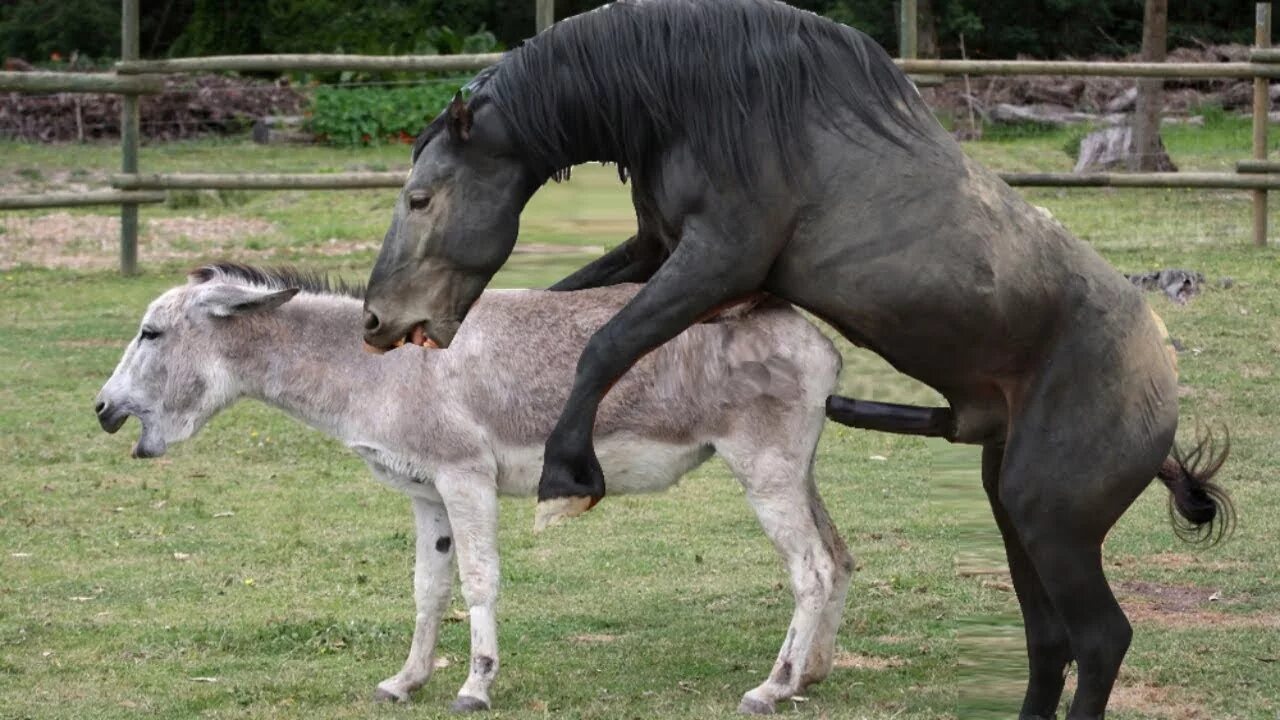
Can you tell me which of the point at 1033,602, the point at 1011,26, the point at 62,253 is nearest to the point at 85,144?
the point at 62,253

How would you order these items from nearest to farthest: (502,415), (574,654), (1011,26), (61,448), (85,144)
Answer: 1. (502,415)
2. (574,654)
3. (61,448)
4. (85,144)
5. (1011,26)

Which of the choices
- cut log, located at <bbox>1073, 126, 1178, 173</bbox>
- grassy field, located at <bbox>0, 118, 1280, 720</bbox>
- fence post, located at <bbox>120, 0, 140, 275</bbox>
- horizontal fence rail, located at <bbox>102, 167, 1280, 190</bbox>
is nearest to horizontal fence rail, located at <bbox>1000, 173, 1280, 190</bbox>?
horizontal fence rail, located at <bbox>102, 167, 1280, 190</bbox>

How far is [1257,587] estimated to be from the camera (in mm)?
7656

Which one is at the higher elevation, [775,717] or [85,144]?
[775,717]

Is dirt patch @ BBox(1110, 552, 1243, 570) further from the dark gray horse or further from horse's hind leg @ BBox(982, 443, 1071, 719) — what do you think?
the dark gray horse

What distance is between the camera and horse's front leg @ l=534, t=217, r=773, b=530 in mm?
4195

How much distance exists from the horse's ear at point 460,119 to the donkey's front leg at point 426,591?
2.62 metres

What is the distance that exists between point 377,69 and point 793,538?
424 inches

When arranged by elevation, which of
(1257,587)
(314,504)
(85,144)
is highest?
(1257,587)

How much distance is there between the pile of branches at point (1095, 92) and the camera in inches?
929

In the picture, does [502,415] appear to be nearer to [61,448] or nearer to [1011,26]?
[61,448]

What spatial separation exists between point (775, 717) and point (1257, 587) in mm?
2620

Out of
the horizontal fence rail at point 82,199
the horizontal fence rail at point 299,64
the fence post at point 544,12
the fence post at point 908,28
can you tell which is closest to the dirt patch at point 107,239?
the horizontal fence rail at point 82,199

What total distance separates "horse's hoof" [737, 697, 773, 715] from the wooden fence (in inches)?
373
